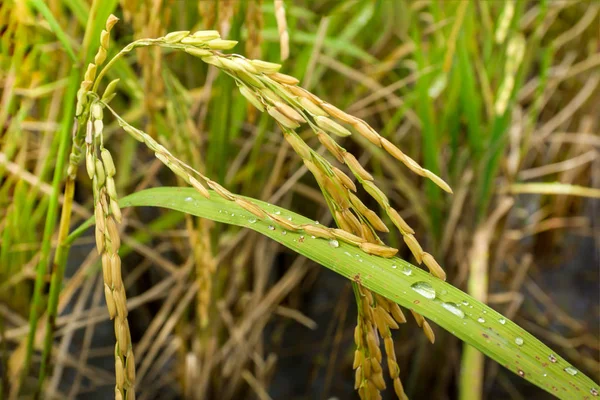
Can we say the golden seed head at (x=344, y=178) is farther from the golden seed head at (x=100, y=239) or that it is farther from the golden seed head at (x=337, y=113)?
the golden seed head at (x=100, y=239)

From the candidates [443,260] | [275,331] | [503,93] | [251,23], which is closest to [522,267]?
[443,260]

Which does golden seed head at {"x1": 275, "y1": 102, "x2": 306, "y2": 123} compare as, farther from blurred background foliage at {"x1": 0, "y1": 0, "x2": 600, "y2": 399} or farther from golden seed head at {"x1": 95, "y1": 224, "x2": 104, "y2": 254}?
blurred background foliage at {"x1": 0, "y1": 0, "x2": 600, "y2": 399}

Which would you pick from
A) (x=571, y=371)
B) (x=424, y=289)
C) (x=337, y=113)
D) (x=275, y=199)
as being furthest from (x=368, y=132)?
(x=275, y=199)

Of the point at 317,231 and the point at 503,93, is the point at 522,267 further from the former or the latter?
the point at 317,231

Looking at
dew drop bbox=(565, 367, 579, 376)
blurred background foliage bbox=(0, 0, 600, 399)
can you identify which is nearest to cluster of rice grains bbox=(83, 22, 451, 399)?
dew drop bbox=(565, 367, 579, 376)

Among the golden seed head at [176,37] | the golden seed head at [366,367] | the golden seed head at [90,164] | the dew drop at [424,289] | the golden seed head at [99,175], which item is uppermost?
the golden seed head at [176,37]

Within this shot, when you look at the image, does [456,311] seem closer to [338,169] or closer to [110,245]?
[338,169]

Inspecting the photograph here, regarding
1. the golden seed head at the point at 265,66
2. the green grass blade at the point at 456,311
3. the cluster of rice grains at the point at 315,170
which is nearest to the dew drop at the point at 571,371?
the green grass blade at the point at 456,311
